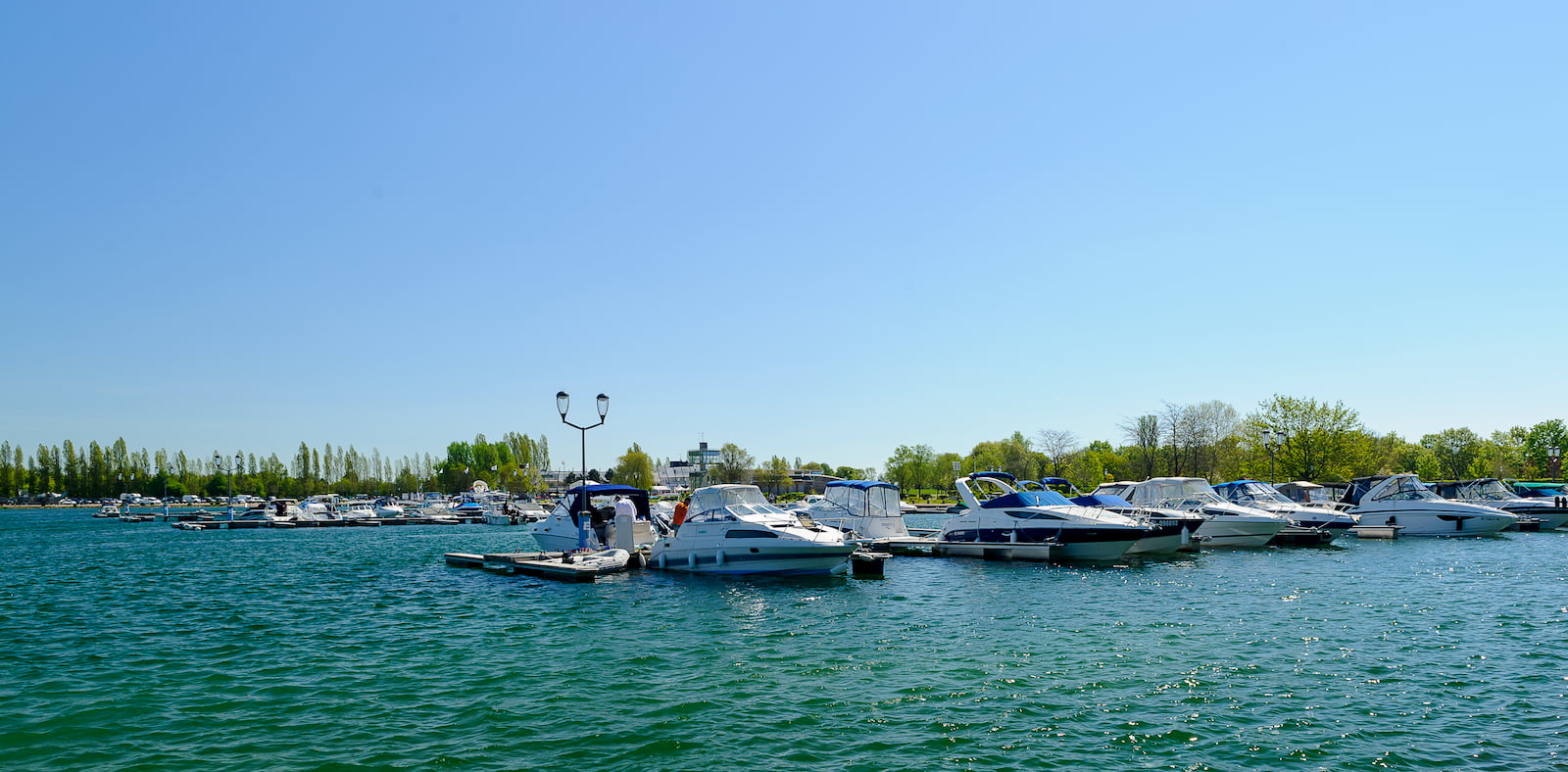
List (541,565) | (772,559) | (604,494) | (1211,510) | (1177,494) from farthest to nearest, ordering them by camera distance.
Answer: (1177,494)
(604,494)
(1211,510)
(541,565)
(772,559)

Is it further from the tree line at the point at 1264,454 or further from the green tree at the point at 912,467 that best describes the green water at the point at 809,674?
the green tree at the point at 912,467

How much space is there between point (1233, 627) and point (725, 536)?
630 inches

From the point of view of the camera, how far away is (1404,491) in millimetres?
47062

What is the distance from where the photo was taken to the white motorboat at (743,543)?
29.1 m

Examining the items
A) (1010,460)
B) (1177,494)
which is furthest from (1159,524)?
(1010,460)

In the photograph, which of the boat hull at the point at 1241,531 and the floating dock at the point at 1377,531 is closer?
the boat hull at the point at 1241,531

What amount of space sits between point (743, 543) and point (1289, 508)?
29.9 metres

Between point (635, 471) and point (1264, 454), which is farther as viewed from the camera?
point (635, 471)

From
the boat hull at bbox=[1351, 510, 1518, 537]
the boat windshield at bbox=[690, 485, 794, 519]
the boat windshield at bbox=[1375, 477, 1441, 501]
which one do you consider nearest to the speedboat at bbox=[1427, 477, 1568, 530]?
the boat windshield at bbox=[1375, 477, 1441, 501]

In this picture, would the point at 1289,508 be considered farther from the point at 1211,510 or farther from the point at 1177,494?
the point at 1211,510

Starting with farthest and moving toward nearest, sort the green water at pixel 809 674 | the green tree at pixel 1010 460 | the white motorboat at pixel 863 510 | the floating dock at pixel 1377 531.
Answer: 1. the green tree at pixel 1010 460
2. the floating dock at pixel 1377 531
3. the white motorboat at pixel 863 510
4. the green water at pixel 809 674

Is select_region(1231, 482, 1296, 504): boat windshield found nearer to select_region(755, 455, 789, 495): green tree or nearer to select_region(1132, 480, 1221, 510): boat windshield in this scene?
select_region(1132, 480, 1221, 510): boat windshield

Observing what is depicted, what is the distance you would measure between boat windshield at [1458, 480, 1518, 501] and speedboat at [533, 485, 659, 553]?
5037 cm

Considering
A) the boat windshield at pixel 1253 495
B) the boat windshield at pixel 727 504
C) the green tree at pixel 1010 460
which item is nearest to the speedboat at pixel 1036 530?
the boat windshield at pixel 727 504
